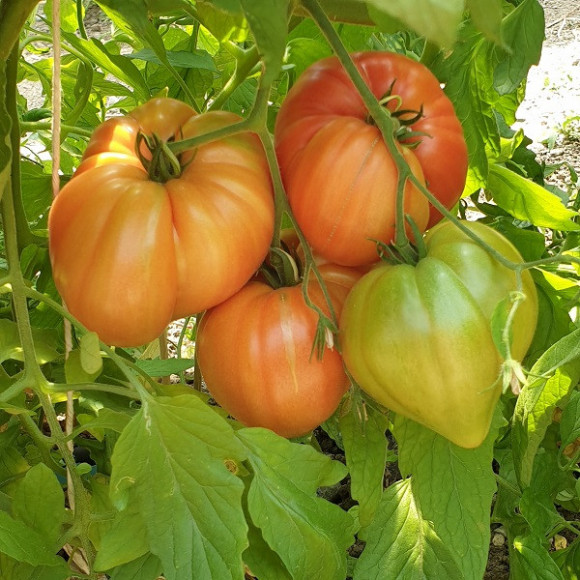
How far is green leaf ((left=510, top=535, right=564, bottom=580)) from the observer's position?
89cm

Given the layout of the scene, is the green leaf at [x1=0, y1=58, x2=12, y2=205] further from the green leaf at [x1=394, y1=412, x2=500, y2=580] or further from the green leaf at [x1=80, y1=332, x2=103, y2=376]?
the green leaf at [x1=394, y1=412, x2=500, y2=580]

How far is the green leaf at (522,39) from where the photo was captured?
0.70m

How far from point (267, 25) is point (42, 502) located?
47 centimetres

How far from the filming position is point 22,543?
64 centimetres

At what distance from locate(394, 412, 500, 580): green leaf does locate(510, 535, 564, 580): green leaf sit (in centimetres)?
20

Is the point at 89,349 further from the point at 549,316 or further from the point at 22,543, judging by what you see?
the point at 549,316

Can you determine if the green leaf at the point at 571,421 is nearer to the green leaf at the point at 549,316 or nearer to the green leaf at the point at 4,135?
the green leaf at the point at 549,316

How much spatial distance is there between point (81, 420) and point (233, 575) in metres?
0.39

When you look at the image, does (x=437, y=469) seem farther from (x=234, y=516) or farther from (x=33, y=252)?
(x=33, y=252)

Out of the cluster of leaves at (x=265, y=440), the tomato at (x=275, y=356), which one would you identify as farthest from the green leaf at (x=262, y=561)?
the tomato at (x=275, y=356)

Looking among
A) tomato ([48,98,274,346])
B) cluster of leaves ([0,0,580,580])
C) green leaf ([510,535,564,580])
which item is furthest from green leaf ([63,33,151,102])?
green leaf ([510,535,564,580])

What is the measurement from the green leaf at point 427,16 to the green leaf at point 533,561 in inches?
28.6

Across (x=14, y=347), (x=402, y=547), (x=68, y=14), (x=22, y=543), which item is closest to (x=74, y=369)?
(x=14, y=347)

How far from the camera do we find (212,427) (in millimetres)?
617
